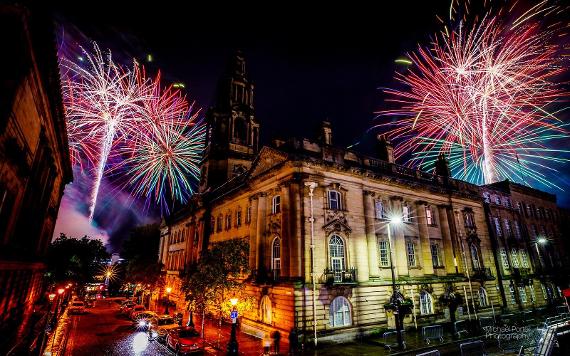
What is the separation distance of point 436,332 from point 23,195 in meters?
28.9

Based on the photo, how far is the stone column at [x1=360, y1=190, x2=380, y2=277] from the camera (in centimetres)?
2477

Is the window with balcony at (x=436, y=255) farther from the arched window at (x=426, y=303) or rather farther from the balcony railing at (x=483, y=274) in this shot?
the balcony railing at (x=483, y=274)

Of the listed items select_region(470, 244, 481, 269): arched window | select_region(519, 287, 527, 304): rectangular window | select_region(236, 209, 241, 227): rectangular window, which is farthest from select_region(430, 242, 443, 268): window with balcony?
select_region(236, 209, 241, 227): rectangular window

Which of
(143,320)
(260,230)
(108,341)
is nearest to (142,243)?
(143,320)

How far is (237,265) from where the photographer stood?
24.8 meters

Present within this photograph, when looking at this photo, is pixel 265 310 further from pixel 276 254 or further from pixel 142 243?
pixel 142 243

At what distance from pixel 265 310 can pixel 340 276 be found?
22.0ft

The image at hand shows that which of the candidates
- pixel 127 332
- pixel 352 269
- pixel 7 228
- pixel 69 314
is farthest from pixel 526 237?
pixel 69 314

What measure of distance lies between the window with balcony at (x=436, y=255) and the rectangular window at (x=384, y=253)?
6.76 meters

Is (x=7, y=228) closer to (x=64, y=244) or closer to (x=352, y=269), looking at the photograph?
(x=352, y=269)

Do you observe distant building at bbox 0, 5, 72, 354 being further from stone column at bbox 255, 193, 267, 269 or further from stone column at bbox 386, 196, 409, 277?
stone column at bbox 386, 196, 409, 277

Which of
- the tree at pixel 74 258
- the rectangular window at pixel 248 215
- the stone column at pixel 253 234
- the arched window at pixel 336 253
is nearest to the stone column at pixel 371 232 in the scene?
the arched window at pixel 336 253

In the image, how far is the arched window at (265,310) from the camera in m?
22.8

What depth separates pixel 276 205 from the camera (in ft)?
85.1
